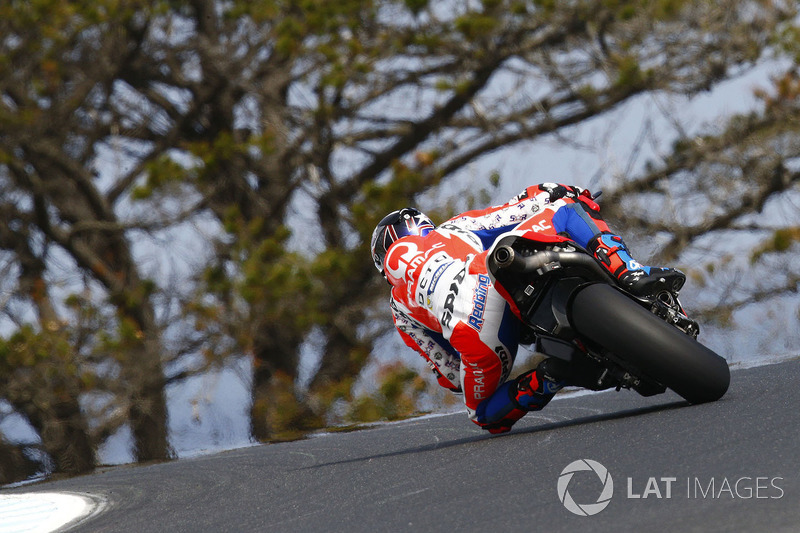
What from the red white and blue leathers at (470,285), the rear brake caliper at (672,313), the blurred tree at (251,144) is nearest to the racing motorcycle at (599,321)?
the rear brake caliper at (672,313)

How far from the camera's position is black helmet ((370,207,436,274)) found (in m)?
5.52

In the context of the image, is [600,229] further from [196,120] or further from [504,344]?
[196,120]

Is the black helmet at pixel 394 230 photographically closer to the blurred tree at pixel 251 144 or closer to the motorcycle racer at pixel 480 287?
the motorcycle racer at pixel 480 287

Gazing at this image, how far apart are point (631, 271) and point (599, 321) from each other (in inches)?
14.3

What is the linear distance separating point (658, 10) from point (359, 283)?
6.09 meters

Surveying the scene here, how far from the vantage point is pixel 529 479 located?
3549 mm

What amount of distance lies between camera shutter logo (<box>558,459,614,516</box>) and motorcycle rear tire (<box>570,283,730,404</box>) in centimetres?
71

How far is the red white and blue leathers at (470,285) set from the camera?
489 centimetres

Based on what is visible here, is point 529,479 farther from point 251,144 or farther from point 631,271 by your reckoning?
point 251,144

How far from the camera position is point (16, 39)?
48.3 ft

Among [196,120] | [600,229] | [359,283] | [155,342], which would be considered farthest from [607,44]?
[600,229]

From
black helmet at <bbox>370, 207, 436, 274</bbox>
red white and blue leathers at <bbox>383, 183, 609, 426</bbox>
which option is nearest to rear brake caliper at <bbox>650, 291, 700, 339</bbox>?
red white and blue leathers at <bbox>383, 183, 609, 426</bbox>

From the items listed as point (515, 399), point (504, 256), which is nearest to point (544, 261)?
point (504, 256)

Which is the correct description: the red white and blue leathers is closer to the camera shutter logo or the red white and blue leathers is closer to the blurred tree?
the camera shutter logo
